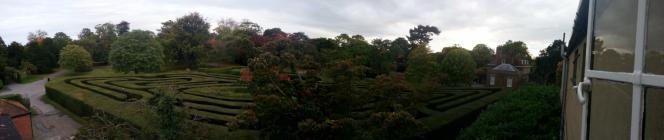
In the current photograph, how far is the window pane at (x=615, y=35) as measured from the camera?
56.8 inches

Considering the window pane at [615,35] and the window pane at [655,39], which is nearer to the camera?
the window pane at [655,39]

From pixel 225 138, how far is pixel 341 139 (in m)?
3.03

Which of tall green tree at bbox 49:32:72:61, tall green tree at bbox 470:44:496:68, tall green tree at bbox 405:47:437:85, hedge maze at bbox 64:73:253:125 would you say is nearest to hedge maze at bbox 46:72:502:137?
hedge maze at bbox 64:73:253:125

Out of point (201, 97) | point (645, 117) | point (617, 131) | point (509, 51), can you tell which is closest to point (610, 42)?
point (617, 131)

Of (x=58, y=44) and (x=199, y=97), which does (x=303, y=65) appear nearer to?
(x=199, y=97)

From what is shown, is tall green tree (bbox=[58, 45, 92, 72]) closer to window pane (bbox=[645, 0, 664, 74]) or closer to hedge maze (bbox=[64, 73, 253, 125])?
hedge maze (bbox=[64, 73, 253, 125])

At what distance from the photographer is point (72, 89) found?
22.4 m

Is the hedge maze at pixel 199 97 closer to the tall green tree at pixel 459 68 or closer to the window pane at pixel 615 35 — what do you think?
the window pane at pixel 615 35

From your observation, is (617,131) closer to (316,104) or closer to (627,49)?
(627,49)

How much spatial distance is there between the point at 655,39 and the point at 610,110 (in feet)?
2.08

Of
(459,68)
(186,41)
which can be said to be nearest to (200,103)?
(459,68)

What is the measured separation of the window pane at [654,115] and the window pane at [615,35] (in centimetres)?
23

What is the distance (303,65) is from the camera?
1043cm

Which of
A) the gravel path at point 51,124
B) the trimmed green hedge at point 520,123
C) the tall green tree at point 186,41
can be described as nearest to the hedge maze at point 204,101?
the gravel path at point 51,124
